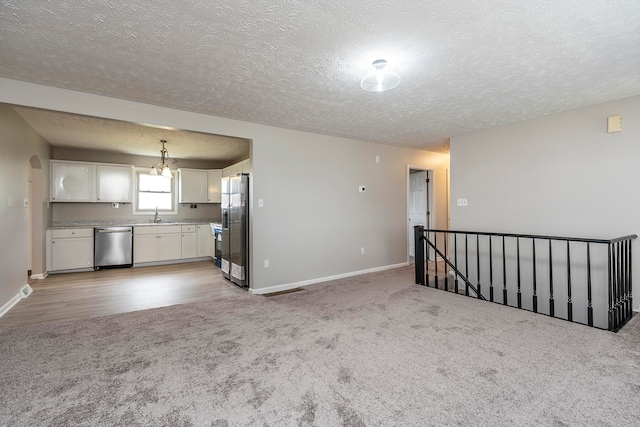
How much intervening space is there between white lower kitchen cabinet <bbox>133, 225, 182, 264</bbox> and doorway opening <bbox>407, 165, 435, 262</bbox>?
5.01 meters

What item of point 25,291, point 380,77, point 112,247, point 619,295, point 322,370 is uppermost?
point 380,77

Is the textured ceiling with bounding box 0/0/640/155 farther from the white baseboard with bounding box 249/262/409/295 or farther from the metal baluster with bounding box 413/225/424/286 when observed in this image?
the white baseboard with bounding box 249/262/409/295

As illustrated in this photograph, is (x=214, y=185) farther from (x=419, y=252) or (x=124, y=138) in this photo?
(x=419, y=252)

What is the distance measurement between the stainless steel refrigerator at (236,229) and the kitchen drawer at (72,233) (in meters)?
2.81

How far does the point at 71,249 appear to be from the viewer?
5496 millimetres

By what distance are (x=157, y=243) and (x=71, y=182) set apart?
191 centimetres

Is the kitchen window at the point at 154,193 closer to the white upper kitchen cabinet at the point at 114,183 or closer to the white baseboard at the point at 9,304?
the white upper kitchen cabinet at the point at 114,183

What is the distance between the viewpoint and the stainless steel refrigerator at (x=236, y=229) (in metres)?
4.37

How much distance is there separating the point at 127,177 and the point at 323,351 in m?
5.91

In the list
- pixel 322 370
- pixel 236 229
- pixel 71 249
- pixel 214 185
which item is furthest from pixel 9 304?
pixel 214 185

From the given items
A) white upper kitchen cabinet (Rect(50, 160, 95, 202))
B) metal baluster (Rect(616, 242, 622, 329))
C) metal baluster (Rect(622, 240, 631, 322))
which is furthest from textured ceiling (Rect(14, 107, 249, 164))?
metal baluster (Rect(622, 240, 631, 322))

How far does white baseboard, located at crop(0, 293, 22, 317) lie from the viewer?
10.9 ft

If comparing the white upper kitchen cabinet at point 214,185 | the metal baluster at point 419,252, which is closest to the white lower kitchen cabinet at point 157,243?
the white upper kitchen cabinet at point 214,185

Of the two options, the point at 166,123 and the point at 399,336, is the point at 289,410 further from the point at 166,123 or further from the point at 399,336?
the point at 166,123
